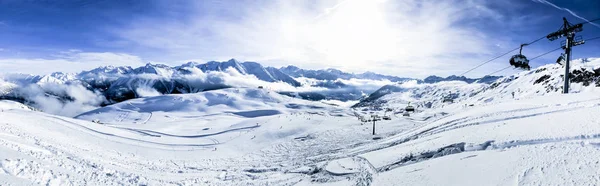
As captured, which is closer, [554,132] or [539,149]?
[539,149]

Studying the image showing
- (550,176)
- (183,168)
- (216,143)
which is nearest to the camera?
(550,176)

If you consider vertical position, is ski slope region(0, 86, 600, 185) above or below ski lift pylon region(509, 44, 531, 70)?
below

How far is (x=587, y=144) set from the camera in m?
11.4

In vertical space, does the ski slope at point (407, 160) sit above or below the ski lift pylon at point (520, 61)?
below

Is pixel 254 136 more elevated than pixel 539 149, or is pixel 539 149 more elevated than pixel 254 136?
pixel 539 149

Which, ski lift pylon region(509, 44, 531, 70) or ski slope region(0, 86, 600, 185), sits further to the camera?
ski lift pylon region(509, 44, 531, 70)

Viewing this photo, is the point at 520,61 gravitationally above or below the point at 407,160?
above

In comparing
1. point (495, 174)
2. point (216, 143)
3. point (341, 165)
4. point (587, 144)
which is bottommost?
point (216, 143)

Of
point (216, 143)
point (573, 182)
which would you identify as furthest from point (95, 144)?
point (573, 182)

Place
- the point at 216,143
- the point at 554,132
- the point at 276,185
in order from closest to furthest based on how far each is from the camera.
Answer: the point at 554,132 → the point at 276,185 → the point at 216,143

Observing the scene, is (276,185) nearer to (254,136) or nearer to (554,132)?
(554,132)

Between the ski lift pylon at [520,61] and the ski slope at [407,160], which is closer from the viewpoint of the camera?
the ski slope at [407,160]

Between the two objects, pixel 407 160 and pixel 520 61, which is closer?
pixel 407 160

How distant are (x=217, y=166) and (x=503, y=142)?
24.5 meters
